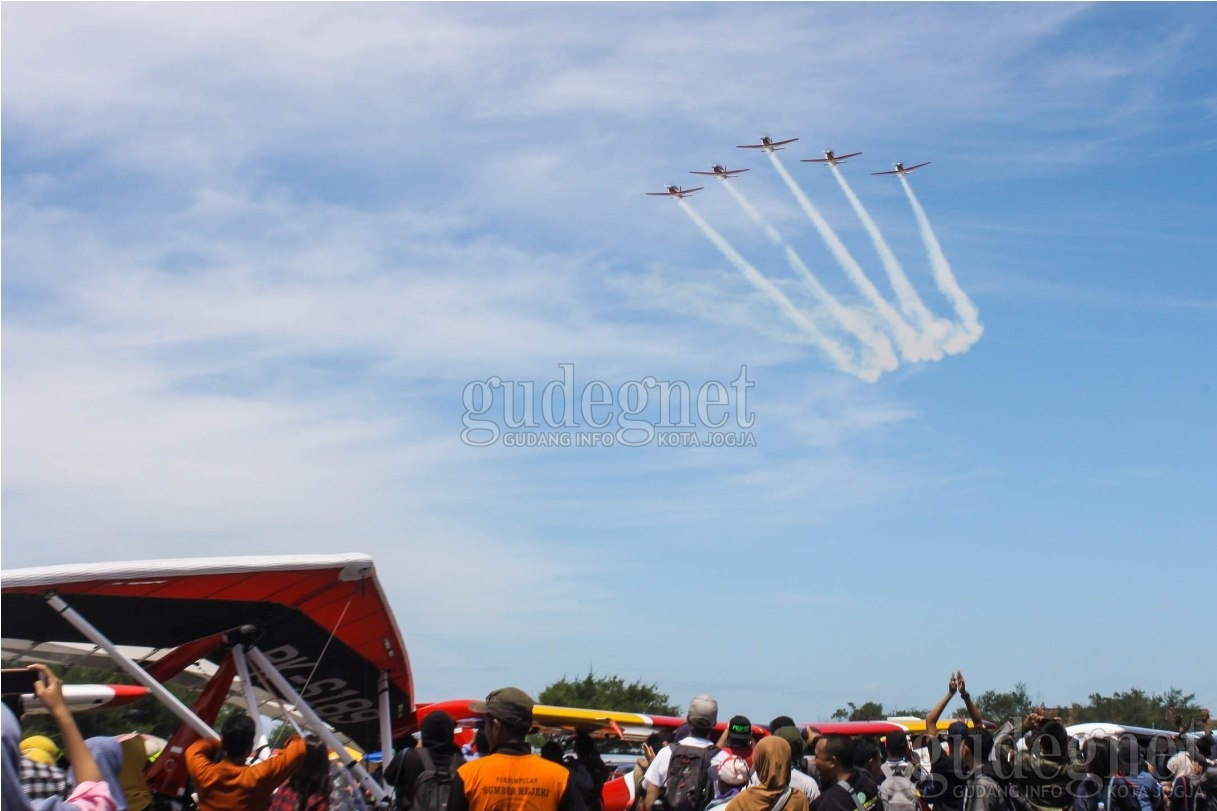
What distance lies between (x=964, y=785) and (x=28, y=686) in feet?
26.6

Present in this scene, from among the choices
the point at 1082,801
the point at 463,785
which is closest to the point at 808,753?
the point at 1082,801

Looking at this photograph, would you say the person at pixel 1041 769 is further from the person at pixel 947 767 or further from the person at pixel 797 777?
the person at pixel 797 777

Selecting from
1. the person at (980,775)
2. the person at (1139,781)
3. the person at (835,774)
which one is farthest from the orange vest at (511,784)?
the person at (1139,781)

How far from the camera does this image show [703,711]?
29.7 feet

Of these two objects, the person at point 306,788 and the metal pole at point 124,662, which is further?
the metal pole at point 124,662

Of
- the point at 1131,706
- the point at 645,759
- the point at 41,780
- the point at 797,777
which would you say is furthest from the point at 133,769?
the point at 1131,706

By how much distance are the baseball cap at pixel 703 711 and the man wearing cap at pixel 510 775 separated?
10.4ft

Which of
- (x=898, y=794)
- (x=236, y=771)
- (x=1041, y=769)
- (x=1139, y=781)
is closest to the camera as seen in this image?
(x=236, y=771)

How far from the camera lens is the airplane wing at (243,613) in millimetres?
14367

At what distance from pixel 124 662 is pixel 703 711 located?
28.3 feet

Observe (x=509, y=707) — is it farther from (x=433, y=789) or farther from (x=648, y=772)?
(x=648, y=772)

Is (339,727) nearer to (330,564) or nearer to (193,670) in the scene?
(193,670)

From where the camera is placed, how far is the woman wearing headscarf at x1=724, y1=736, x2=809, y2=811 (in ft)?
23.7

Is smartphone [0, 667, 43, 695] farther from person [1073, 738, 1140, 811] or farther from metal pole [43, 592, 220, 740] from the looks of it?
person [1073, 738, 1140, 811]
